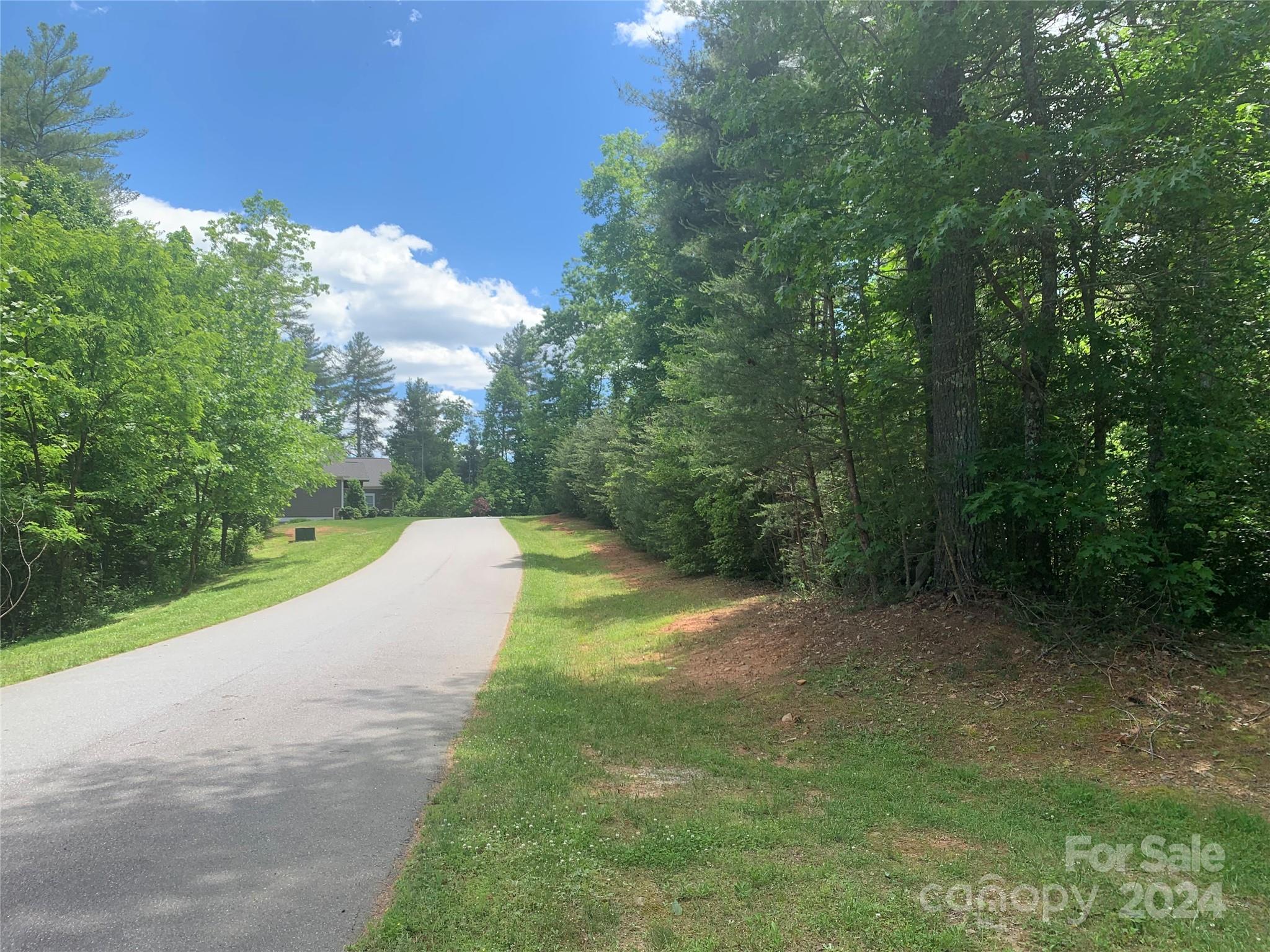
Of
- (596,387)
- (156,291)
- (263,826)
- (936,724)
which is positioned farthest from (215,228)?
(936,724)

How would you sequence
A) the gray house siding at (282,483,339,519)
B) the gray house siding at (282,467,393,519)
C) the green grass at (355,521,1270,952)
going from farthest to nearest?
the gray house siding at (282,483,339,519)
the gray house siding at (282,467,393,519)
the green grass at (355,521,1270,952)

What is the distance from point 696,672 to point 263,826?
199 inches

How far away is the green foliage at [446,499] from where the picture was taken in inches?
2286

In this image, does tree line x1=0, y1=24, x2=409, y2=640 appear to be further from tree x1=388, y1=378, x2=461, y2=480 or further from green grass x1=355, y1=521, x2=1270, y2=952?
tree x1=388, y1=378, x2=461, y2=480

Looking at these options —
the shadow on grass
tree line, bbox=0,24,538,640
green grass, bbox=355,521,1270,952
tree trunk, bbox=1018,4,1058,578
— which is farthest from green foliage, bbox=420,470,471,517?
the shadow on grass

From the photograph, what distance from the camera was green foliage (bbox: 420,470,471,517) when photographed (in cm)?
5806

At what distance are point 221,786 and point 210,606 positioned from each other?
33.4ft

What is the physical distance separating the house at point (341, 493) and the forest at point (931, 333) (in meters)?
35.8

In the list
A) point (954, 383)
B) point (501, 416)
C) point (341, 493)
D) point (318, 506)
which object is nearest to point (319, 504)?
point (318, 506)

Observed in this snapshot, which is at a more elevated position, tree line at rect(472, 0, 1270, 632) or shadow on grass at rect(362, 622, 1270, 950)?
tree line at rect(472, 0, 1270, 632)

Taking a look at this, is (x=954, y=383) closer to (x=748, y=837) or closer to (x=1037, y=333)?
(x=1037, y=333)

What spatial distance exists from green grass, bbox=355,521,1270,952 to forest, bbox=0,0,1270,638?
8.47ft

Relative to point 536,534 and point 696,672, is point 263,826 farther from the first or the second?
point 536,534

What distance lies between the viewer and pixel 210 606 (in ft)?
43.1
